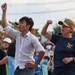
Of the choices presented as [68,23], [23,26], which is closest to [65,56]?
[68,23]

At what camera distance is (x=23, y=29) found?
702cm

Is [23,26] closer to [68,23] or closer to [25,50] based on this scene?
[25,50]

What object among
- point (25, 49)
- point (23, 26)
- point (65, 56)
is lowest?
point (65, 56)

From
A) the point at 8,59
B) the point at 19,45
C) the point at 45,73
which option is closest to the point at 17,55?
the point at 19,45

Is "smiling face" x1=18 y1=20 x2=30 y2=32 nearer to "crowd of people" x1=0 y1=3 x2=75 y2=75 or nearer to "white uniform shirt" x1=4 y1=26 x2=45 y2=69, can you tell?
"crowd of people" x1=0 y1=3 x2=75 y2=75

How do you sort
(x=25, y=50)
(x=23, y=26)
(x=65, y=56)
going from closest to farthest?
1. (x=65, y=56)
2. (x=25, y=50)
3. (x=23, y=26)

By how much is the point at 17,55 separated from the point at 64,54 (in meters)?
0.89

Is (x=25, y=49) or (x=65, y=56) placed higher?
(x=25, y=49)

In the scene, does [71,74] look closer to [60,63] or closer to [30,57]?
[60,63]

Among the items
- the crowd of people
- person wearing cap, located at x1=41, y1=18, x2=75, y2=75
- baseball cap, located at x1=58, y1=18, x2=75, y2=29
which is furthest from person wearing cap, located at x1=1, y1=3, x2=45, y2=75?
baseball cap, located at x1=58, y1=18, x2=75, y2=29

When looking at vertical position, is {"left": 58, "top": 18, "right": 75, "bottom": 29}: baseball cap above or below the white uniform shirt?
above

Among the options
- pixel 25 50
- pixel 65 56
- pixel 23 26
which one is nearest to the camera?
pixel 65 56

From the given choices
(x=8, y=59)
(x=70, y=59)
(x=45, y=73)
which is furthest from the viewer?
(x=45, y=73)

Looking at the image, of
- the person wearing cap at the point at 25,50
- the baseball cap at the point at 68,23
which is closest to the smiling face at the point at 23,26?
the person wearing cap at the point at 25,50
